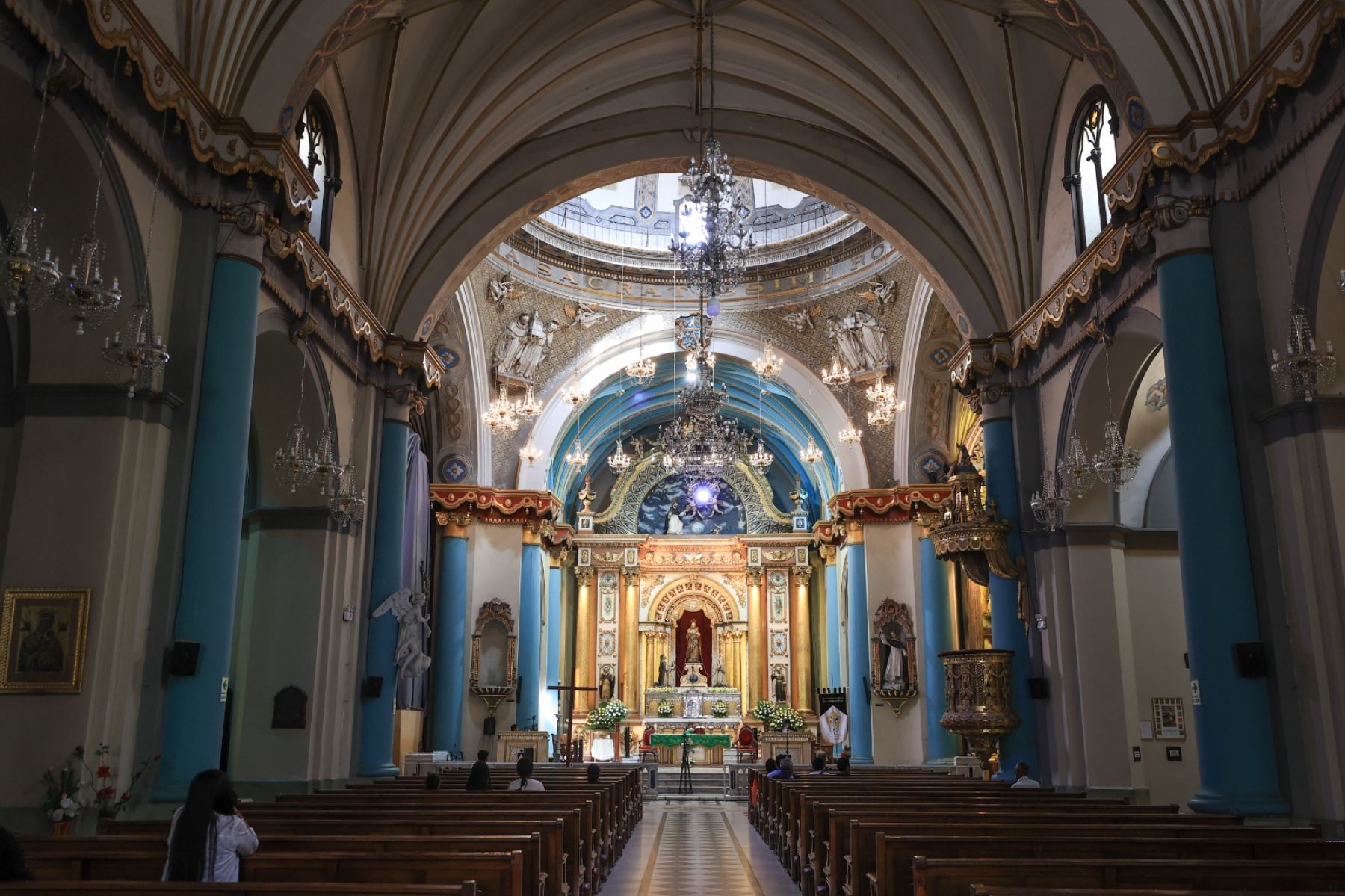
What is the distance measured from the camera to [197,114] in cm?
867

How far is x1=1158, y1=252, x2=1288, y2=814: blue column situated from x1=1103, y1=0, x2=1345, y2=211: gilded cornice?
0.84 metres

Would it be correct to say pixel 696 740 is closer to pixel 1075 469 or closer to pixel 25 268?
pixel 1075 469

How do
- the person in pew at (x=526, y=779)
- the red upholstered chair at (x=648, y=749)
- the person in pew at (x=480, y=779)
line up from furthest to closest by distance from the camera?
the red upholstered chair at (x=648, y=749)
the person in pew at (x=480, y=779)
the person in pew at (x=526, y=779)

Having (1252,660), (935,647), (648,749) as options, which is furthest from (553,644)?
(1252,660)

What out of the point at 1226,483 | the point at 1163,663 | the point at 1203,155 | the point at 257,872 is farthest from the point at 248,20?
the point at 1163,663

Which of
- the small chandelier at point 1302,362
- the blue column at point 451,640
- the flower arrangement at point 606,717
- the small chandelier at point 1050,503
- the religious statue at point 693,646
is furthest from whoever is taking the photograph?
the religious statue at point 693,646

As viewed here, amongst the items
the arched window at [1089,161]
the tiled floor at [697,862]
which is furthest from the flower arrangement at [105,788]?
the arched window at [1089,161]

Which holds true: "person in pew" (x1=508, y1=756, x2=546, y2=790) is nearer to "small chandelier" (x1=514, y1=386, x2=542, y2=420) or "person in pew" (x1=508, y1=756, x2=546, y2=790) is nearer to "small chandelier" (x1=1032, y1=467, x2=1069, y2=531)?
"small chandelier" (x1=1032, y1=467, x2=1069, y2=531)

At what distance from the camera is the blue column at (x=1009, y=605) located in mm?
12453

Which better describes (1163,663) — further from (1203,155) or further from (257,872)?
(257,872)

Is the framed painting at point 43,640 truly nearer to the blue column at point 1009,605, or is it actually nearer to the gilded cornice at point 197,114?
the gilded cornice at point 197,114

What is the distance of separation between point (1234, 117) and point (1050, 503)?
3.91 m

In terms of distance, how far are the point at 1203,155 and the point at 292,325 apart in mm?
8469

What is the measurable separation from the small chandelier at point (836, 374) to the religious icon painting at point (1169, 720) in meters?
8.50
